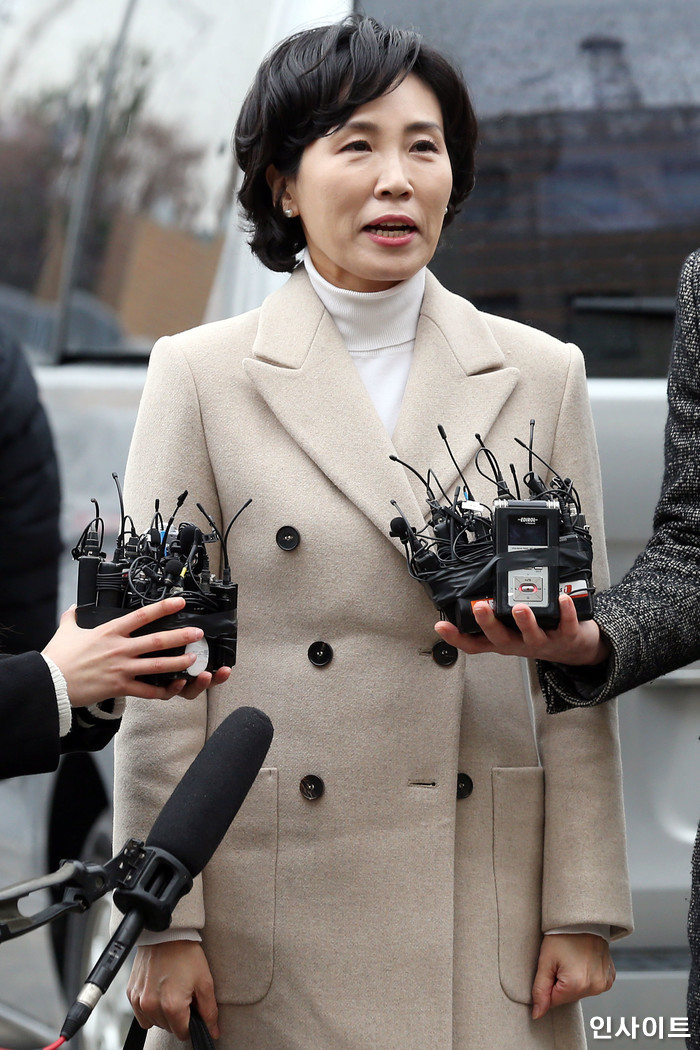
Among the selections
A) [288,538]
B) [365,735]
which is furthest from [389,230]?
[365,735]

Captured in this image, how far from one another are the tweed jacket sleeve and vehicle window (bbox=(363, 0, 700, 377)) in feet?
2.98

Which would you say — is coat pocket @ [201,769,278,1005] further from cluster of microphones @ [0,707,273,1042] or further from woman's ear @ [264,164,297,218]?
woman's ear @ [264,164,297,218]

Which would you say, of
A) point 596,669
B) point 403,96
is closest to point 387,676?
point 596,669

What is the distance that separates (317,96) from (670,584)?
3.01ft

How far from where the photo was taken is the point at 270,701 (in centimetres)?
232

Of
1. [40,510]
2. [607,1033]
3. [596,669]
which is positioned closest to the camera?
[596,669]

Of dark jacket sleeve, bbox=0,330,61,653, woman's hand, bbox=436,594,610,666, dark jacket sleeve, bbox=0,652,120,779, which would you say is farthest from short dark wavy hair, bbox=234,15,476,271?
dark jacket sleeve, bbox=0,652,120,779

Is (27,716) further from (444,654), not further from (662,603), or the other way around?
(662,603)

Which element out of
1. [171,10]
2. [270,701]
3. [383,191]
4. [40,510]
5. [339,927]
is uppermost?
[171,10]

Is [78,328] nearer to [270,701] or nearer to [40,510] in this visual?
[40,510]

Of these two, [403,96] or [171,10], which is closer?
[403,96]

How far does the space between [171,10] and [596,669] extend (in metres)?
2.17

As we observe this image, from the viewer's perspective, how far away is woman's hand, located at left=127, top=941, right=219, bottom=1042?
2242mm

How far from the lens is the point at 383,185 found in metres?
2.33
